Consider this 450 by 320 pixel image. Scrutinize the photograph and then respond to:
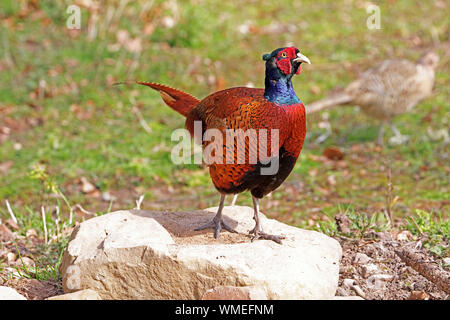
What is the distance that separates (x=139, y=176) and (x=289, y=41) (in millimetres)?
4049

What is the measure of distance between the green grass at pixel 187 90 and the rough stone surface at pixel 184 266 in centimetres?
94

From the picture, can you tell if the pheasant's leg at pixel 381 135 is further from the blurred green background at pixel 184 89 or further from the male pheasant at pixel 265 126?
the male pheasant at pixel 265 126

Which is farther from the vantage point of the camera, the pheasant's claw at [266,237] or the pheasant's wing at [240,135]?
the pheasant's claw at [266,237]

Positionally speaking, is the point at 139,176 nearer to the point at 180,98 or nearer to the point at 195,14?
the point at 180,98

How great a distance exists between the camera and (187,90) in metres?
7.83

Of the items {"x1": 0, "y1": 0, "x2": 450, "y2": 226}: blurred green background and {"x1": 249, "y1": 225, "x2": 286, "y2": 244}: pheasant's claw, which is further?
{"x1": 0, "y1": 0, "x2": 450, "y2": 226}: blurred green background

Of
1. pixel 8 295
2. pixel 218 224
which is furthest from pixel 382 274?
pixel 8 295

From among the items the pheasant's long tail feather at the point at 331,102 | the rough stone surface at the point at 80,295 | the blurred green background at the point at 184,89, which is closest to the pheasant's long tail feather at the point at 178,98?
the blurred green background at the point at 184,89

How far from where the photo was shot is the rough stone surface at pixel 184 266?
3.13 m

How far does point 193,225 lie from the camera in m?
4.05

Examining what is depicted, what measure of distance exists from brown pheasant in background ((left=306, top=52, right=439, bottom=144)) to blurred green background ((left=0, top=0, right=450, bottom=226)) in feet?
1.05

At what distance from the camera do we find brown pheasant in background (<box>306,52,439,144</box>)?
267 inches

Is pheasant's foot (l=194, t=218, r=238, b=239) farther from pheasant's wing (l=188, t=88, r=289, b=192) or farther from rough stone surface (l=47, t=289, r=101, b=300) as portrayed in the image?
Result: rough stone surface (l=47, t=289, r=101, b=300)

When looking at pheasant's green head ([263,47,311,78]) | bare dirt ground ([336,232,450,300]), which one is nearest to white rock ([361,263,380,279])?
bare dirt ground ([336,232,450,300])
